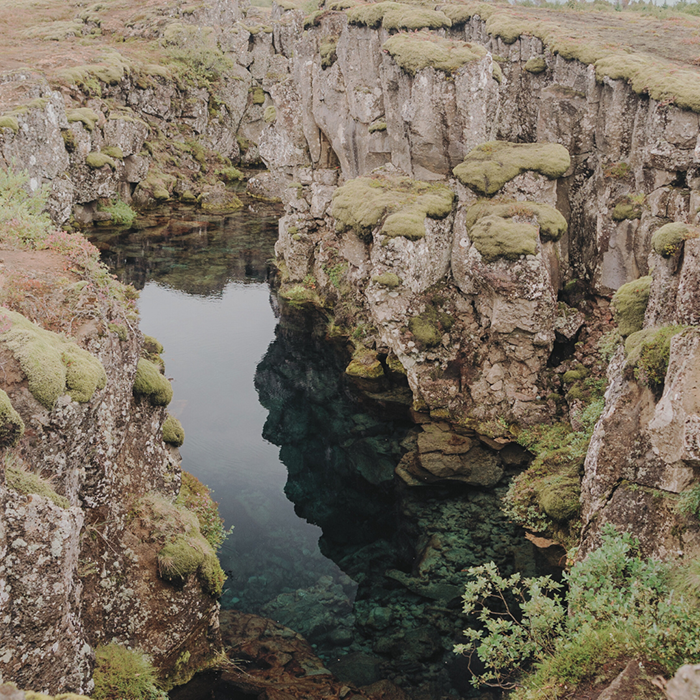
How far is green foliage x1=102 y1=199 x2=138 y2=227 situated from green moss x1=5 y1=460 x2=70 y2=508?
169 ft

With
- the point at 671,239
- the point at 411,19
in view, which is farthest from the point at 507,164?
the point at 411,19

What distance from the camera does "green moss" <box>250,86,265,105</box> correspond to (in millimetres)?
78375

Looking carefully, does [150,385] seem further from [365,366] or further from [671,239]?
[365,366]

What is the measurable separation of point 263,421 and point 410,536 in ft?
39.7

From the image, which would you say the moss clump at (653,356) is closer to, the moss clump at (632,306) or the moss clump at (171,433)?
the moss clump at (632,306)

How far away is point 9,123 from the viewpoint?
3659 cm

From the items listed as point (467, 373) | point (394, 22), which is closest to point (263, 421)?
point (467, 373)

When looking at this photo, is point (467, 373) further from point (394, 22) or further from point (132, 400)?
point (394, 22)

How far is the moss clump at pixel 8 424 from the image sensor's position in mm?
10156

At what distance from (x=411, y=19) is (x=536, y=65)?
8.55m

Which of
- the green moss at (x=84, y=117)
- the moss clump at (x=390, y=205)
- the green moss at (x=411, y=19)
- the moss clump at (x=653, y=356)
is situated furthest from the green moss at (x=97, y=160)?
the moss clump at (x=653, y=356)

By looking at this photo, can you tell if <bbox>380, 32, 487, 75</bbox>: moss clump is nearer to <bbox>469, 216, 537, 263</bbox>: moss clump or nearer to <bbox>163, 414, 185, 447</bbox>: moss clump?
<bbox>469, 216, 537, 263</bbox>: moss clump

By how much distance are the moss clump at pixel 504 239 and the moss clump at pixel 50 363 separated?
17936 millimetres

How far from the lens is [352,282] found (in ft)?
119
